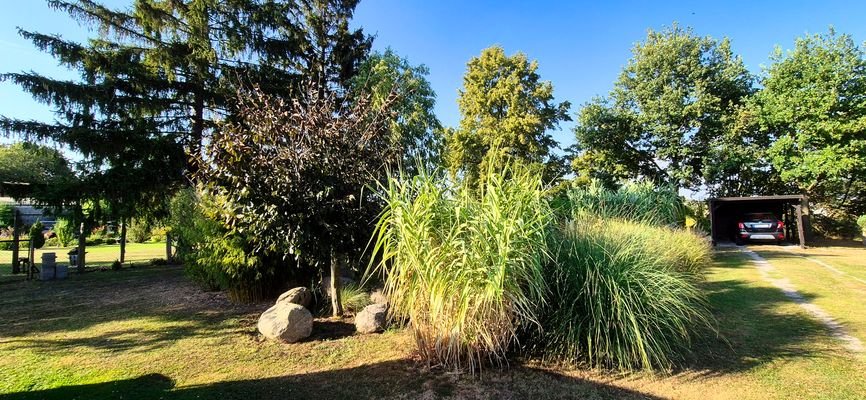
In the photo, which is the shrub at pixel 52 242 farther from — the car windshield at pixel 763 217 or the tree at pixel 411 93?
the car windshield at pixel 763 217

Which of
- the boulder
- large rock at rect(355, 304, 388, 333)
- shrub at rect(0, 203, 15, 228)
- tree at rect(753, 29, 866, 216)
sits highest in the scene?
tree at rect(753, 29, 866, 216)

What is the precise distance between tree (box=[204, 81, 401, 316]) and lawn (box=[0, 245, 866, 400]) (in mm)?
1143

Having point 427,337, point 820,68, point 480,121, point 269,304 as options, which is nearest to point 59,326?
point 269,304

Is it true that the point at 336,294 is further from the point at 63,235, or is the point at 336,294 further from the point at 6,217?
the point at 6,217

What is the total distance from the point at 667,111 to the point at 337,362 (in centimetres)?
1876

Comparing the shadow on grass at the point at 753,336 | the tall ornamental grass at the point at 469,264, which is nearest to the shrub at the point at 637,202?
the shadow on grass at the point at 753,336

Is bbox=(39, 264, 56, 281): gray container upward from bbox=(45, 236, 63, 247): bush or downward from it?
downward

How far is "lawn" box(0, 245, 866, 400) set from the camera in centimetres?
318

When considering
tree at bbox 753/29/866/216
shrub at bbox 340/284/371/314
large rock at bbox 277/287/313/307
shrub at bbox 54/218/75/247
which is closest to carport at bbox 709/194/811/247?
tree at bbox 753/29/866/216

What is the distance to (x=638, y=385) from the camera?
3219 mm

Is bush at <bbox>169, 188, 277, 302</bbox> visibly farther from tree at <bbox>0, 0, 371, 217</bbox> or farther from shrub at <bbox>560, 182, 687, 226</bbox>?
shrub at <bbox>560, 182, 687, 226</bbox>

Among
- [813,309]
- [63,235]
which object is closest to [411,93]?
[813,309]

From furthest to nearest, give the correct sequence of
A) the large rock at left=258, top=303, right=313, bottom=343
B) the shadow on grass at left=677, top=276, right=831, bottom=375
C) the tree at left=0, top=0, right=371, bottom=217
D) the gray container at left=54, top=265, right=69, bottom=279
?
the gray container at left=54, top=265, right=69, bottom=279 → the tree at left=0, top=0, right=371, bottom=217 → the large rock at left=258, top=303, right=313, bottom=343 → the shadow on grass at left=677, top=276, right=831, bottom=375

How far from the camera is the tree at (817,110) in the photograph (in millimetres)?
14430
